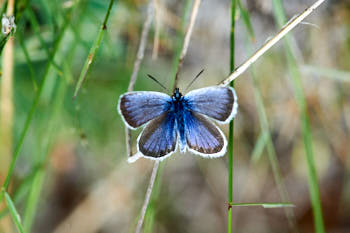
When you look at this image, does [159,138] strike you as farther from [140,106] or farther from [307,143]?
[307,143]

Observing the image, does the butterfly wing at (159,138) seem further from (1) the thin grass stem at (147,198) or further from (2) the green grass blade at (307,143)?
(2) the green grass blade at (307,143)

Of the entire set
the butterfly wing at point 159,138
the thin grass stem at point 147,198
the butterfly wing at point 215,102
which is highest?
the butterfly wing at point 215,102

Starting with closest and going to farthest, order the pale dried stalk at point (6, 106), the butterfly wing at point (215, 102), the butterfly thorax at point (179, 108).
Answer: the butterfly wing at point (215, 102)
the butterfly thorax at point (179, 108)
the pale dried stalk at point (6, 106)

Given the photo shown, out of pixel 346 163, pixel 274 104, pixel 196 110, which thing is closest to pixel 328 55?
pixel 274 104

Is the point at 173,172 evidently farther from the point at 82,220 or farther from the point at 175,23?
the point at 175,23

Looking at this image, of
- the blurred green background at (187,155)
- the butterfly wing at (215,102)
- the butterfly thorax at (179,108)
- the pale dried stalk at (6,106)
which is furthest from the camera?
the blurred green background at (187,155)

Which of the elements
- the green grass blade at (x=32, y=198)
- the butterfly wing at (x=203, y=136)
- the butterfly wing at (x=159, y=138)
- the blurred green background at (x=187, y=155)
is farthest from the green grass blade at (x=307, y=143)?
the green grass blade at (x=32, y=198)
